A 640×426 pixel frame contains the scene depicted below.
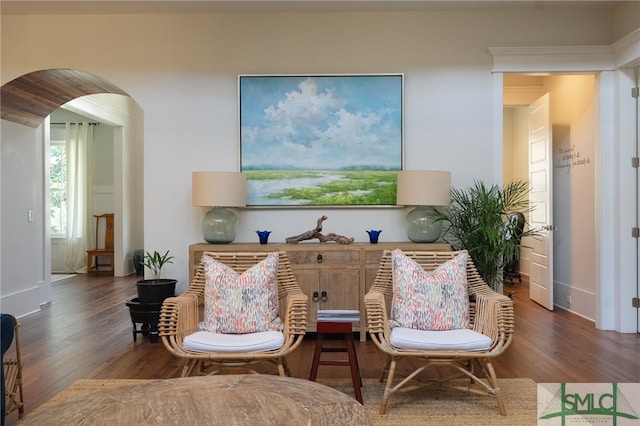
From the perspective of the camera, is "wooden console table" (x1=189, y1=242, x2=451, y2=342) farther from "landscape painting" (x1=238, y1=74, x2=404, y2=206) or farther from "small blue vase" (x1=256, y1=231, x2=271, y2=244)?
"landscape painting" (x1=238, y1=74, x2=404, y2=206)

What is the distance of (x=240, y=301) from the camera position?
2.61m

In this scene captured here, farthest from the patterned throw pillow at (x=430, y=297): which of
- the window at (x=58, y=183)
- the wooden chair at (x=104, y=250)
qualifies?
the window at (x=58, y=183)

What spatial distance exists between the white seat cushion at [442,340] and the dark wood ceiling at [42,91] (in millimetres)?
3331

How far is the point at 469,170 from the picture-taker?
4125mm

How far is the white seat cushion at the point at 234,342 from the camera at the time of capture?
2.34 metres

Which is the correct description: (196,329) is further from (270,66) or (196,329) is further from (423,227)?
(270,66)

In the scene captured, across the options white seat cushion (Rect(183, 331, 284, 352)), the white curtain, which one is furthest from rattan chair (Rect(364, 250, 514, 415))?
the white curtain

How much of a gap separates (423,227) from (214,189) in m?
1.77

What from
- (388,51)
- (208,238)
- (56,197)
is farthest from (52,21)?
(56,197)

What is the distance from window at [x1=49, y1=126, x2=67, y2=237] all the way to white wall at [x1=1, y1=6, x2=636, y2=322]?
172 inches

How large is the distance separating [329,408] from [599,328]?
12.2ft

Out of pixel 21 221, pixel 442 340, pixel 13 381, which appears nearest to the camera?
pixel 13 381

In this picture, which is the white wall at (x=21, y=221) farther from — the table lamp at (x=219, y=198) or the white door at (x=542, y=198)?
the white door at (x=542, y=198)

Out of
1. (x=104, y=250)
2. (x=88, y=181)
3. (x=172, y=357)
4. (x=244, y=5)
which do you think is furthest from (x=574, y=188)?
(x=88, y=181)
